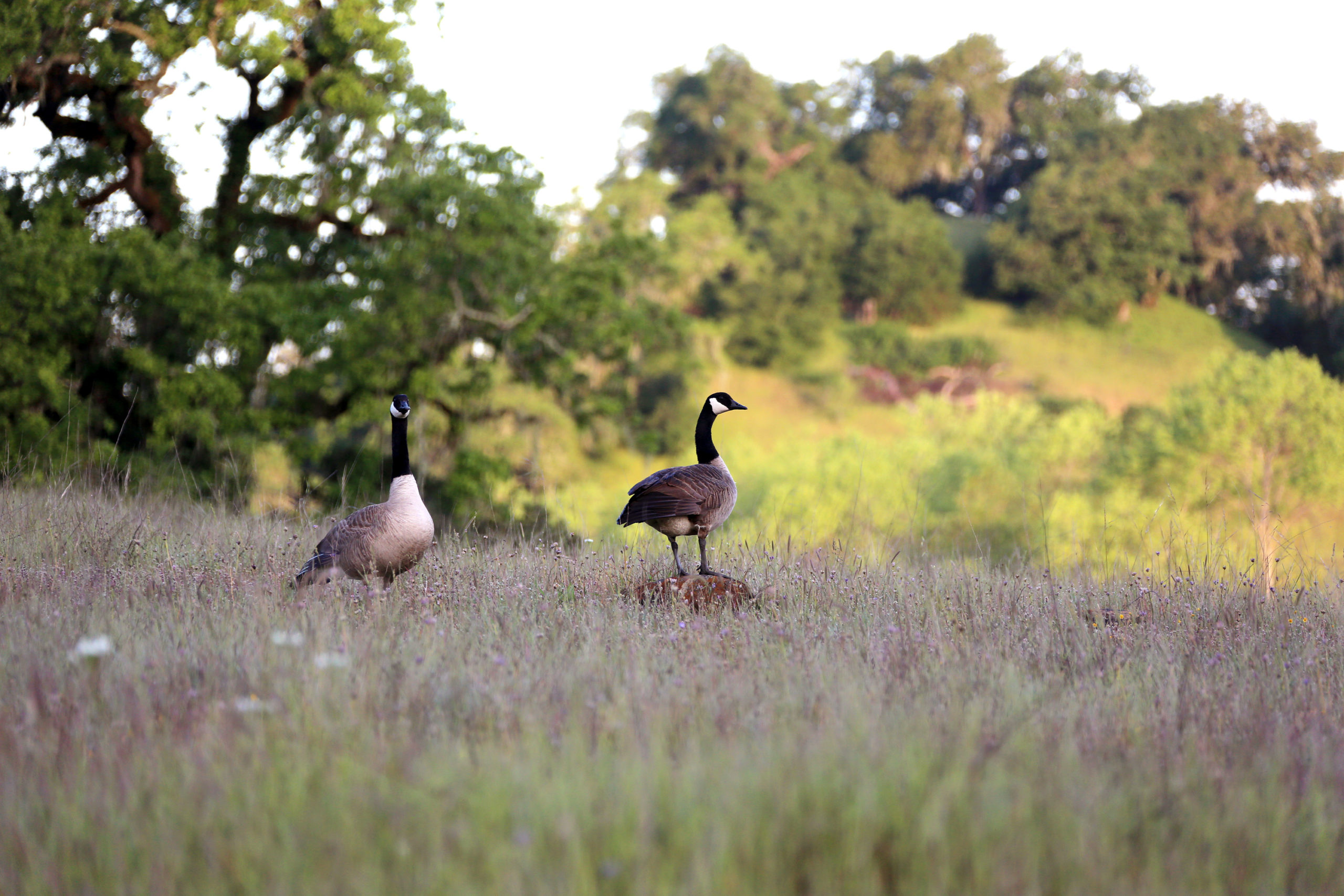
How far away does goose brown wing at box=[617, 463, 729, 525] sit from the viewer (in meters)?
6.93

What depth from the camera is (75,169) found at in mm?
19828

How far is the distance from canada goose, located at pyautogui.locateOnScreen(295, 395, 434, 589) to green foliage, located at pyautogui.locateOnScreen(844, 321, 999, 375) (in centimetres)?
5250

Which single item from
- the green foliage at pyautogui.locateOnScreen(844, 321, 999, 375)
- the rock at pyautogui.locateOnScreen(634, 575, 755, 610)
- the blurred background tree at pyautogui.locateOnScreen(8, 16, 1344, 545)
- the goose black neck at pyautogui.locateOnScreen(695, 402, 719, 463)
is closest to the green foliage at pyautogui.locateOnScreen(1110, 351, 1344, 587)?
the blurred background tree at pyautogui.locateOnScreen(8, 16, 1344, 545)

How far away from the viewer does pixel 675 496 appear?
697cm

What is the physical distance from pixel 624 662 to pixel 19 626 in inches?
121

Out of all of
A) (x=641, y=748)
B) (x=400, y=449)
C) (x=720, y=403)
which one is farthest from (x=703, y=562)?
(x=641, y=748)

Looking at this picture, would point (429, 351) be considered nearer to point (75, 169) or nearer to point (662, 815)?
point (75, 169)

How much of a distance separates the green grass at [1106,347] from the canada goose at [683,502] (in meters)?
48.9

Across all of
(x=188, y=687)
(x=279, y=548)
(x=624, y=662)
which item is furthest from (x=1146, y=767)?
(x=279, y=548)

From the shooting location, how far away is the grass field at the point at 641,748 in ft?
9.01

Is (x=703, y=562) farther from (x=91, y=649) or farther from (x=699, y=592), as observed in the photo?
(x=91, y=649)

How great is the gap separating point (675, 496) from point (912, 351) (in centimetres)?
5170

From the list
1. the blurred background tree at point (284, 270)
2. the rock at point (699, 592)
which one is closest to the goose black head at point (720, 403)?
the rock at point (699, 592)

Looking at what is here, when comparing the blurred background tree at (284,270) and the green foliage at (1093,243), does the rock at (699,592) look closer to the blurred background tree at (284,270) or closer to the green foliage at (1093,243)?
the blurred background tree at (284,270)
